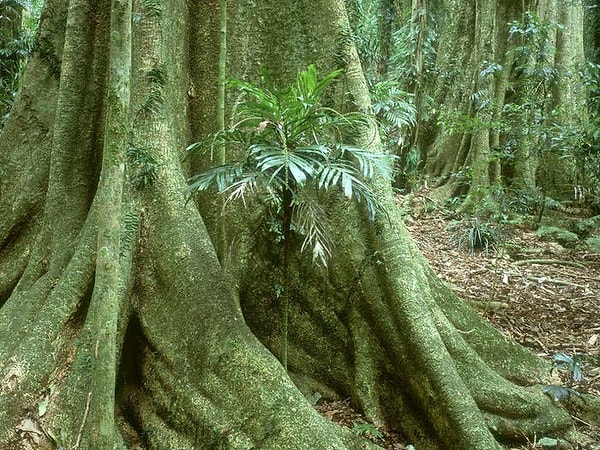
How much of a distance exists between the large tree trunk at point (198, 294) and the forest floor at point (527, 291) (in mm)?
419

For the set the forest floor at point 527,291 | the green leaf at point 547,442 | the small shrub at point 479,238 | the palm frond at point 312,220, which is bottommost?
the green leaf at point 547,442

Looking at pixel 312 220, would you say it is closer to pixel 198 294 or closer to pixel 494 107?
pixel 198 294

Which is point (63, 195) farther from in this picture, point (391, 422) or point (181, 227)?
point (391, 422)

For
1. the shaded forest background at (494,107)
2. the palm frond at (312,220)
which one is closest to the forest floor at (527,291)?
the shaded forest background at (494,107)

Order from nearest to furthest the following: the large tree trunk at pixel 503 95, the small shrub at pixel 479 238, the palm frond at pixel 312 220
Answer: the palm frond at pixel 312 220
the large tree trunk at pixel 503 95
the small shrub at pixel 479 238

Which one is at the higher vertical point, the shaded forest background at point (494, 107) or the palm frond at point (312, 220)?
the shaded forest background at point (494, 107)

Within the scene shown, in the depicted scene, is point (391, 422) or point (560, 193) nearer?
point (391, 422)

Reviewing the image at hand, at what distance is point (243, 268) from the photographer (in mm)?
4141

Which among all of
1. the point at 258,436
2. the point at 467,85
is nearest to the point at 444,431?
the point at 258,436

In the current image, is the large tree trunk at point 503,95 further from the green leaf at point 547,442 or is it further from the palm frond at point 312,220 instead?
the palm frond at point 312,220

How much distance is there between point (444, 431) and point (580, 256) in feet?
18.8

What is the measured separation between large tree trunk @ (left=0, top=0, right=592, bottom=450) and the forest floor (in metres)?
0.42

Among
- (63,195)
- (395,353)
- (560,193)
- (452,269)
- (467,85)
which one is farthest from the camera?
(467,85)

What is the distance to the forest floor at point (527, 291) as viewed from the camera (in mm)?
4680
